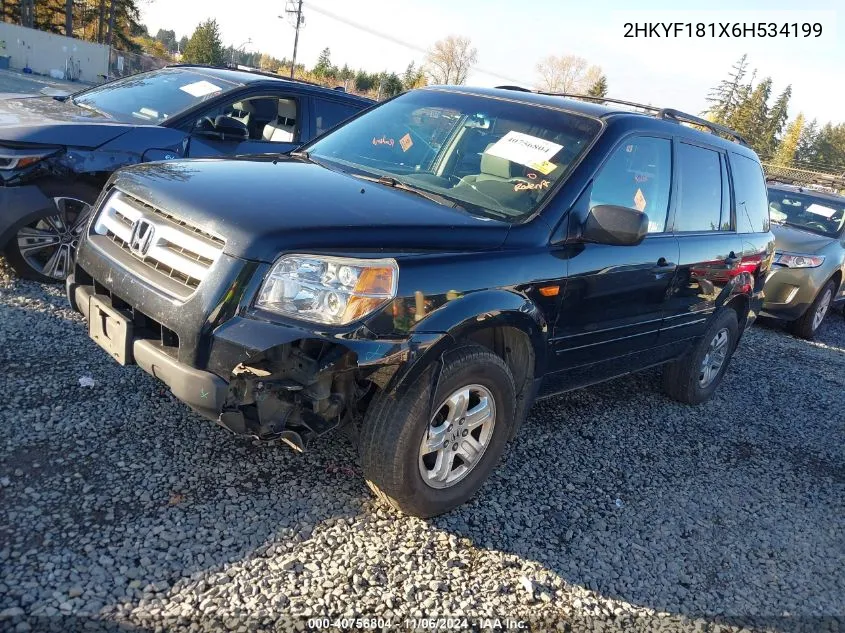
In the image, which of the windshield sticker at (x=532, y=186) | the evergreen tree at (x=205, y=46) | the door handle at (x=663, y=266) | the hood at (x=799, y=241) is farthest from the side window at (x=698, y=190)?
the evergreen tree at (x=205, y=46)

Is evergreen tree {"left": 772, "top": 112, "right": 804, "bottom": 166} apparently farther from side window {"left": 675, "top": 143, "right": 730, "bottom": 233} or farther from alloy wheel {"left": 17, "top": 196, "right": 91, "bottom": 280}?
alloy wheel {"left": 17, "top": 196, "right": 91, "bottom": 280}

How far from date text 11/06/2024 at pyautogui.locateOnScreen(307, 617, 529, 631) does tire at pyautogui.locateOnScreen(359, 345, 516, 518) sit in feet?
1.78

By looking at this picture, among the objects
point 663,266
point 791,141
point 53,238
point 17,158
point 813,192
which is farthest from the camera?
point 791,141

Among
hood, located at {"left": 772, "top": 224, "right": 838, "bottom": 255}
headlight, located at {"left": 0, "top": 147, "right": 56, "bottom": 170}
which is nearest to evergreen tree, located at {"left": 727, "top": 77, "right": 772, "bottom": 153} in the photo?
hood, located at {"left": 772, "top": 224, "right": 838, "bottom": 255}

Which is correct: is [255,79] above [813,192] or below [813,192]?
above

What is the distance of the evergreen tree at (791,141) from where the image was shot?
236 feet

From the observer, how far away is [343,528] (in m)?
2.88

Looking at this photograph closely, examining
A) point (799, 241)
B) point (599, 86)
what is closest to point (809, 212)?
point (799, 241)

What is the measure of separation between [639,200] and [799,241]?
5.86 m

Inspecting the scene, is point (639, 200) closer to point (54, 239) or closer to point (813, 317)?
point (54, 239)

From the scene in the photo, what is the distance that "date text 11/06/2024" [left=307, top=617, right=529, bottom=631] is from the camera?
2357mm

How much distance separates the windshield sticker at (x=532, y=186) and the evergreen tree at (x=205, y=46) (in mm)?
64801

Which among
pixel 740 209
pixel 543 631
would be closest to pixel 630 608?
pixel 543 631

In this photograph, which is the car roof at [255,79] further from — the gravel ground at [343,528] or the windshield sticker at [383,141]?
the gravel ground at [343,528]
